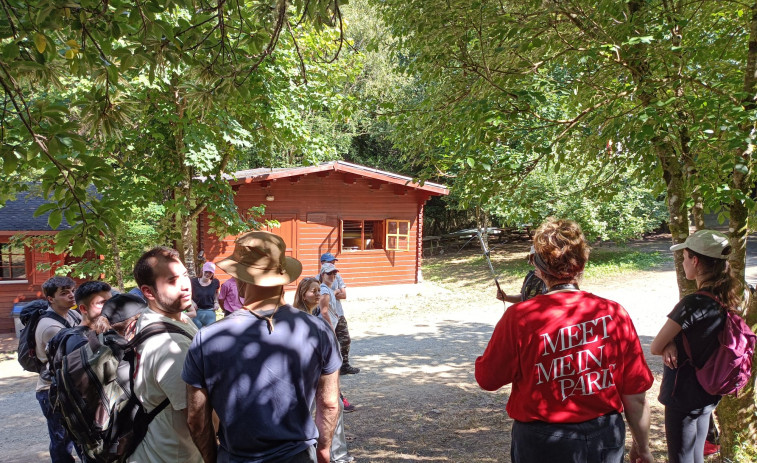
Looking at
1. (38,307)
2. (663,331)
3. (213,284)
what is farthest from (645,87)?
(213,284)

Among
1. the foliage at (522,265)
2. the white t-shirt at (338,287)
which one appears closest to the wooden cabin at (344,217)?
the foliage at (522,265)

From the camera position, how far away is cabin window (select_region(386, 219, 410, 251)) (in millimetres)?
17328

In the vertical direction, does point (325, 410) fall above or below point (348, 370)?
above

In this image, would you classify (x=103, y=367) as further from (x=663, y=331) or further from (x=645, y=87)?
(x=645, y=87)

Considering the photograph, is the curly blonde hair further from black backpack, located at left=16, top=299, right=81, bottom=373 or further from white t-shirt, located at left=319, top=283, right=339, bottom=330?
white t-shirt, located at left=319, top=283, right=339, bottom=330

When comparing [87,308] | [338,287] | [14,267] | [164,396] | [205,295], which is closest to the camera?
[164,396]

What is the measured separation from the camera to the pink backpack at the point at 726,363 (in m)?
2.81

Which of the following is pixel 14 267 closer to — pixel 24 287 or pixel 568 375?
pixel 24 287

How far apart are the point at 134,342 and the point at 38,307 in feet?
7.11

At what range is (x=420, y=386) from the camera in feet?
22.3

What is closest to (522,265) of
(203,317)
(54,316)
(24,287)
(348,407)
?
(203,317)

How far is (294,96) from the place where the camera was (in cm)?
975

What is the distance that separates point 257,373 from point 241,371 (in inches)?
2.5

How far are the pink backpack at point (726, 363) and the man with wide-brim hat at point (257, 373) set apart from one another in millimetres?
2179
